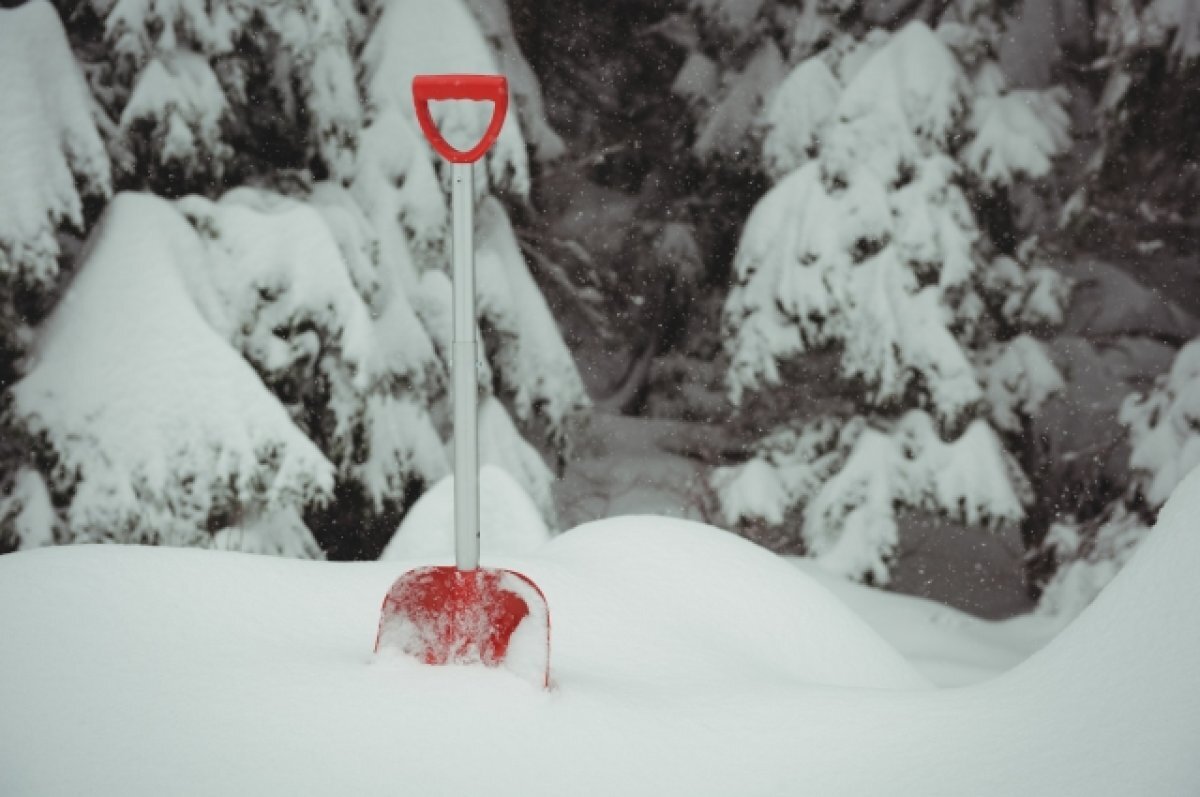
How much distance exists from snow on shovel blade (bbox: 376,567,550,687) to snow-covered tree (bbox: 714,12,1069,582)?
6276 mm

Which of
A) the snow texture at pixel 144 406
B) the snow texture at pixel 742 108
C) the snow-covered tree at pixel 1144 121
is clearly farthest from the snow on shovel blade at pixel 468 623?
the snow texture at pixel 742 108

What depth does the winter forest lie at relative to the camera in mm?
1849

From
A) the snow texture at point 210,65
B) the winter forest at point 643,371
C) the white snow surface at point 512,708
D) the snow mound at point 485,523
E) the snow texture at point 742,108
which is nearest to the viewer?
the white snow surface at point 512,708

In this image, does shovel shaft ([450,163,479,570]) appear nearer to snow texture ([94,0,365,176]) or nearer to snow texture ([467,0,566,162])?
snow texture ([94,0,365,176])

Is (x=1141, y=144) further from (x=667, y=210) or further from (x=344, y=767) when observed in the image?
(x=344, y=767)

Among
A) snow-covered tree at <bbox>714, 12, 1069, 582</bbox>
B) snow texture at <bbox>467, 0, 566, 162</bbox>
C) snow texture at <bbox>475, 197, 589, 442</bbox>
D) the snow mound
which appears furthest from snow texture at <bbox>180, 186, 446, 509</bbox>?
snow-covered tree at <bbox>714, 12, 1069, 582</bbox>

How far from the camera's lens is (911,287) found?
809cm

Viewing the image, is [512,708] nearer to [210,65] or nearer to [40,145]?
[40,145]

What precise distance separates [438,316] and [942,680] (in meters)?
3.90

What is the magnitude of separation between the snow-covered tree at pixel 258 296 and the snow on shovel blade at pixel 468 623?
331 cm

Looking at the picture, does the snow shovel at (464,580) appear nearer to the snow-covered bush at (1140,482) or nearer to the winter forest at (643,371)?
the winter forest at (643,371)

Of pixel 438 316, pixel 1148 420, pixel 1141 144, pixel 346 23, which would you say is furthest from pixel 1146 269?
pixel 346 23

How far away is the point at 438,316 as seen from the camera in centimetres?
693

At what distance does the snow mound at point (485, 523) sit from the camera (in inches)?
154
